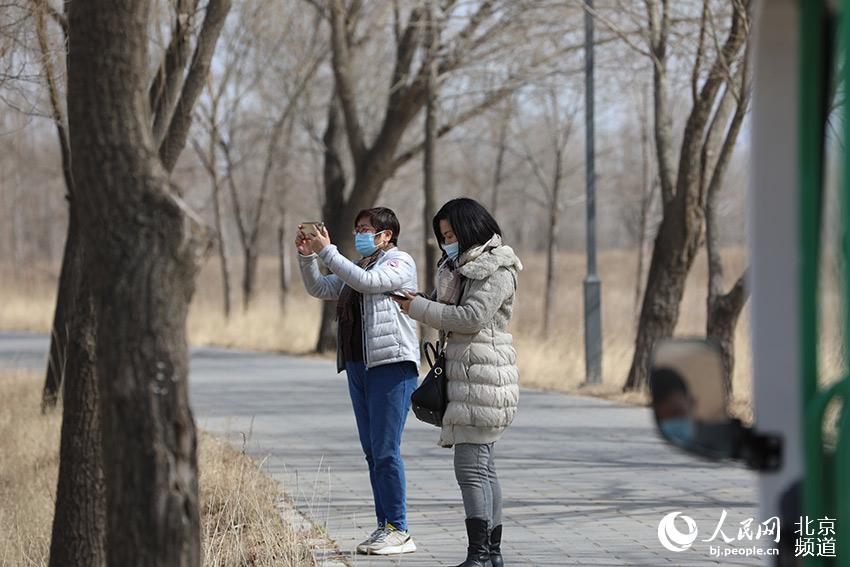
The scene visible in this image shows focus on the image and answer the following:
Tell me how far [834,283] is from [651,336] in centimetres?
1274

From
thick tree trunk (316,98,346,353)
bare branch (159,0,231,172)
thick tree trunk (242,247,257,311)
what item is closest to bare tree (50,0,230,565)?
bare branch (159,0,231,172)

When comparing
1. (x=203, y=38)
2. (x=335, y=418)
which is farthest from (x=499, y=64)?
(x=203, y=38)

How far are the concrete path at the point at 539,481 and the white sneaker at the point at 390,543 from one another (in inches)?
2.1

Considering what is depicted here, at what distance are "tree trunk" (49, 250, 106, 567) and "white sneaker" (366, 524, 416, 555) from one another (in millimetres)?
1682

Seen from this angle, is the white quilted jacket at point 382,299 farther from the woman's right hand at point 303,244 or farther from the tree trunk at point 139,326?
the tree trunk at point 139,326

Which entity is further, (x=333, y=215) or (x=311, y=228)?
(x=333, y=215)

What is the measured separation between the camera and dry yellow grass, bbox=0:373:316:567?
21.2 feet

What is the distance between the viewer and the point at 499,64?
65.0ft

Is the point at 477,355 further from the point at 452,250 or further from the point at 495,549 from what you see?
the point at 495,549

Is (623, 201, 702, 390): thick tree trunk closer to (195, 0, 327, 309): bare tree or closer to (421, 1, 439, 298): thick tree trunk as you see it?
(421, 1, 439, 298): thick tree trunk

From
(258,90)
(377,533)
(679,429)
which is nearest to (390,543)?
(377,533)

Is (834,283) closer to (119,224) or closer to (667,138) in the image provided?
(119,224)

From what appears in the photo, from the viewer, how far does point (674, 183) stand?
51.4 feet

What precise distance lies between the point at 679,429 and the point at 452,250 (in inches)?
151
